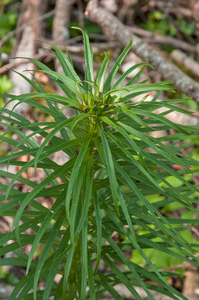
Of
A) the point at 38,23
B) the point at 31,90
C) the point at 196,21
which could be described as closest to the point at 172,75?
the point at 196,21

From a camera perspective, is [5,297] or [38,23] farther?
[38,23]

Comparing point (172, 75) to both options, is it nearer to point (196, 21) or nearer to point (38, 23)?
point (196, 21)

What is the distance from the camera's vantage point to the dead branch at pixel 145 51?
2.34m

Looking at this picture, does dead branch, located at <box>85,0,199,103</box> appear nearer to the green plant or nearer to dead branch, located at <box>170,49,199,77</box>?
dead branch, located at <box>170,49,199,77</box>

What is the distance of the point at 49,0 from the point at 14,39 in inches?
33.4

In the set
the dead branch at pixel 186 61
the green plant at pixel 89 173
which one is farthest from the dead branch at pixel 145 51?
the green plant at pixel 89 173

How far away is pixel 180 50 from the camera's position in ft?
10.1

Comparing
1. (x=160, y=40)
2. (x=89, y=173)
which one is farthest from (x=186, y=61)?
(x=89, y=173)

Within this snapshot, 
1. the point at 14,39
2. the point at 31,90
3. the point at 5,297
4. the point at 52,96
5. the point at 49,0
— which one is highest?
the point at 49,0

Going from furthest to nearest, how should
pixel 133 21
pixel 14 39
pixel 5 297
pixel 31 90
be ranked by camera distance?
pixel 133 21 < pixel 14 39 < pixel 31 90 < pixel 5 297

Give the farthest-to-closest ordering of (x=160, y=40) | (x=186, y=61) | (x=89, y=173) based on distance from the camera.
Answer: (x=160, y=40)
(x=186, y=61)
(x=89, y=173)

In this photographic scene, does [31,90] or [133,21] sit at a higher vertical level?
[133,21]

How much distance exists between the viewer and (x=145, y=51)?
8.45 feet

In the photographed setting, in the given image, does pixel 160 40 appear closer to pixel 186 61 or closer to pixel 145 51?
pixel 186 61
